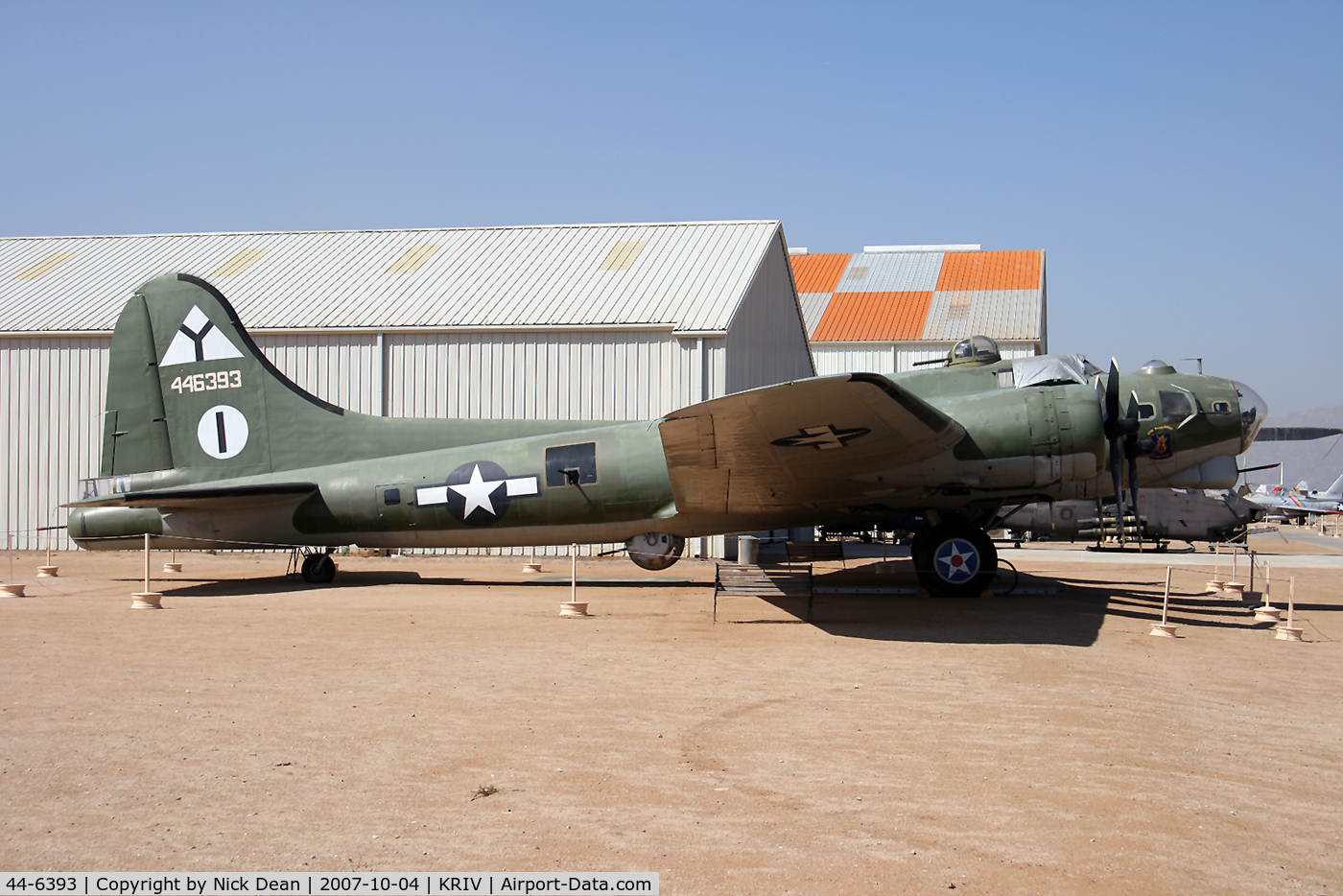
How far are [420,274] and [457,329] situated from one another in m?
3.86

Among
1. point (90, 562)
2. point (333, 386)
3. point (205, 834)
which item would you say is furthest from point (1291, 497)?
point (205, 834)

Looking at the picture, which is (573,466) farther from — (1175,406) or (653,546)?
(1175,406)

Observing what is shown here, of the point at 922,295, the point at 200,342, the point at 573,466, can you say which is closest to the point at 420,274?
the point at 200,342

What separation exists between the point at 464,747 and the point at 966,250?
47193 millimetres

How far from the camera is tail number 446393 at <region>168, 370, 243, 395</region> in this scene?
1641 cm

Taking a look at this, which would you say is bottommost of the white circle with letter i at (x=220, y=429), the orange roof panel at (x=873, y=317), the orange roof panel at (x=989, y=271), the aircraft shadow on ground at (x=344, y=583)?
the aircraft shadow on ground at (x=344, y=583)

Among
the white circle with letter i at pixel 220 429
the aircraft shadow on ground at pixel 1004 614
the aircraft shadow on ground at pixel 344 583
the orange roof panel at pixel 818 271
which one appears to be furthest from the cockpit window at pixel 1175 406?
the orange roof panel at pixel 818 271

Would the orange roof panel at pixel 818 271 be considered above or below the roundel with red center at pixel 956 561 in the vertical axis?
above

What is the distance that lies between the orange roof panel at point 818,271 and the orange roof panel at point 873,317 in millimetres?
1851

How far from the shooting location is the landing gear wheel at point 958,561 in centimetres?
1425

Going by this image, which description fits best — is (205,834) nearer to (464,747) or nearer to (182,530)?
(464,747)

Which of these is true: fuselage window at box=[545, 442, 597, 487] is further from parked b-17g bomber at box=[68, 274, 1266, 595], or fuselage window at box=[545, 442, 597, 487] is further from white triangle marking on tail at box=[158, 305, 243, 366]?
white triangle marking on tail at box=[158, 305, 243, 366]

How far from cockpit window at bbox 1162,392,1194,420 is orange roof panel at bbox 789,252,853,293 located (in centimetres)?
3140

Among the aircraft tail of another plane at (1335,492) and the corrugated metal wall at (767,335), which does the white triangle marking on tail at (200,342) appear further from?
the aircraft tail of another plane at (1335,492)
